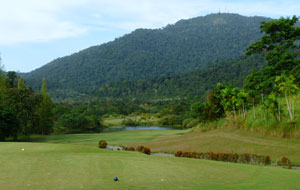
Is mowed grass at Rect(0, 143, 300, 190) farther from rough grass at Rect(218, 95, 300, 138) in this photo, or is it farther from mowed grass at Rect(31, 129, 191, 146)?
mowed grass at Rect(31, 129, 191, 146)

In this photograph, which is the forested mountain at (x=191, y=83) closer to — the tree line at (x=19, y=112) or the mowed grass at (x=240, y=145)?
the tree line at (x=19, y=112)

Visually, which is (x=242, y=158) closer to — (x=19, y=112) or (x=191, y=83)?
(x=19, y=112)

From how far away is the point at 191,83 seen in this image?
573 feet

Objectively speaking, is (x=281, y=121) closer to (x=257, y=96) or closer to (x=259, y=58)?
(x=257, y=96)

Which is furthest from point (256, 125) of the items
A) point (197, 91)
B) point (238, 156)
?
point (197, 91)

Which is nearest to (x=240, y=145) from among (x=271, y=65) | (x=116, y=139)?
(x=271, y=65)

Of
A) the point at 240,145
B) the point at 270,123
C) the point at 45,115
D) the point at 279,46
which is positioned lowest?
the point at 240,145

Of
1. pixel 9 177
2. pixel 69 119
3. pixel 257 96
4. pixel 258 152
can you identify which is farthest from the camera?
pixel 69 119

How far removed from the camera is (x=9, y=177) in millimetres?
9211

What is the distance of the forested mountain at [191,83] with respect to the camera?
156 m

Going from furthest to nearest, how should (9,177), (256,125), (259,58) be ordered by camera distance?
(259,58) → (256,125) → (9,177)

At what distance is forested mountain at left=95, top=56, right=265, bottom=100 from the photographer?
156m

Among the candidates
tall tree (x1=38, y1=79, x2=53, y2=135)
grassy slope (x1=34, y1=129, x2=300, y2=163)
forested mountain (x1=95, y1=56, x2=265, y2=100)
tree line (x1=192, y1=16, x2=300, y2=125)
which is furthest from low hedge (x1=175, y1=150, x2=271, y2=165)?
forested mountain (x1=95, y1=56, x2=265, y2=100)

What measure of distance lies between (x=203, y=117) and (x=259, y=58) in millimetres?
133633
